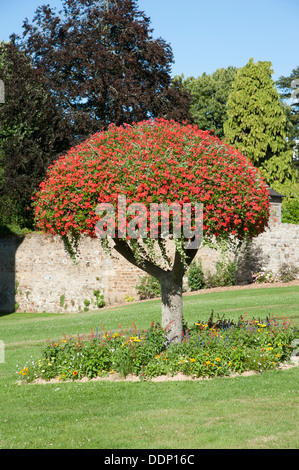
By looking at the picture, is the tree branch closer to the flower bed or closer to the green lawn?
the flower bed

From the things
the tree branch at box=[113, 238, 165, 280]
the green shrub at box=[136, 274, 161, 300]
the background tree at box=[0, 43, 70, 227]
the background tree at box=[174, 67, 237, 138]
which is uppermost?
the background tree at box=[174, 67, 237, 138]

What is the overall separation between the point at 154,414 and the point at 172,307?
9.45 ft

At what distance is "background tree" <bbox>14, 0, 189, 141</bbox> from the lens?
2438 cm

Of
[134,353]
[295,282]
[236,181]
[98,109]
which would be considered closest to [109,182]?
[236,181]

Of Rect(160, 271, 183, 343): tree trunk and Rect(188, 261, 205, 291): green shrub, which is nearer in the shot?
Rect(160, 271, 183, 343): tree trunk

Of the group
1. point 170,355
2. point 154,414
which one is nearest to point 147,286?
point 170,355

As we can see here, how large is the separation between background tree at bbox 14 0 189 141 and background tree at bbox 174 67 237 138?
9994 millimetres

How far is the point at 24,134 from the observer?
2388cm

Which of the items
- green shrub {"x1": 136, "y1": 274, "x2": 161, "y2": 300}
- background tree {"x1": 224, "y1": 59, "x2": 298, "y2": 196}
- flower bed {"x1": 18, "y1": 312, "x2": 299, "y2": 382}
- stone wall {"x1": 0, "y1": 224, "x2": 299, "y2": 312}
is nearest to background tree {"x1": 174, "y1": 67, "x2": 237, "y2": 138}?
background tree {"x1": 224, "y1": 59, "x2": 298, "y2": 196}

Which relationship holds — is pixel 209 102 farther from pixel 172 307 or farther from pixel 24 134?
pixel 172 307

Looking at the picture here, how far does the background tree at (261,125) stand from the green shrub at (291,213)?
5.52m

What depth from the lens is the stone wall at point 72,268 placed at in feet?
67.9

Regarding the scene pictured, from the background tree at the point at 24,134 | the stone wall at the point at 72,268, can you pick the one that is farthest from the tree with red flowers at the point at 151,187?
the background tree at the point at 24,134
